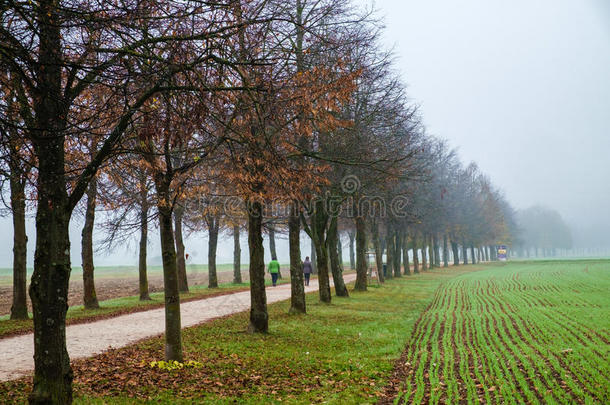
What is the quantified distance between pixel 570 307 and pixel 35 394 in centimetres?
2014

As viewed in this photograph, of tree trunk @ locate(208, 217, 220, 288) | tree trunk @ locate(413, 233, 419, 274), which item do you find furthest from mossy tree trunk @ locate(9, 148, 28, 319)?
tree trunk @ locate(413, 233, 419, 274)

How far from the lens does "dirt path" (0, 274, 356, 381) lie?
32.9 feet

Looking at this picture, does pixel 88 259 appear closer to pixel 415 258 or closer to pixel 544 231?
pixel 415 258

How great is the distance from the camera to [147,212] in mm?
16203

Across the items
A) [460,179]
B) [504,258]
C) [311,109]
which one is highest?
[460,179]

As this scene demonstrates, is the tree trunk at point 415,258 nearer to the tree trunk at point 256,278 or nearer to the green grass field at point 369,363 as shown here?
the green grass field at point 369,363

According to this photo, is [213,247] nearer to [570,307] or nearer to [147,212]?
[147,212]

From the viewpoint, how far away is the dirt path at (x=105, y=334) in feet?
32.9

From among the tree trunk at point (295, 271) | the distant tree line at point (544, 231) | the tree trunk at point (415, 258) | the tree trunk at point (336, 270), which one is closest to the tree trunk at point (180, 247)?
the tree trunk at point (336, 270)

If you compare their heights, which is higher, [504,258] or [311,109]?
[311,109]

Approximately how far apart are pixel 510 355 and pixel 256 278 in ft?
21.3

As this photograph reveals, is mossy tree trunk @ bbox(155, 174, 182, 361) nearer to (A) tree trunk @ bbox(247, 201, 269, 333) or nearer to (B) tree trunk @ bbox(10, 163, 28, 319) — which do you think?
(A) tree trunk @ bbox(247, 201, 269, 333)

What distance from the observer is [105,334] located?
13664 mm

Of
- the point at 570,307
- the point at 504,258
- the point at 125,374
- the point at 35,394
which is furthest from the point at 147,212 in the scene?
the point at 504,258
